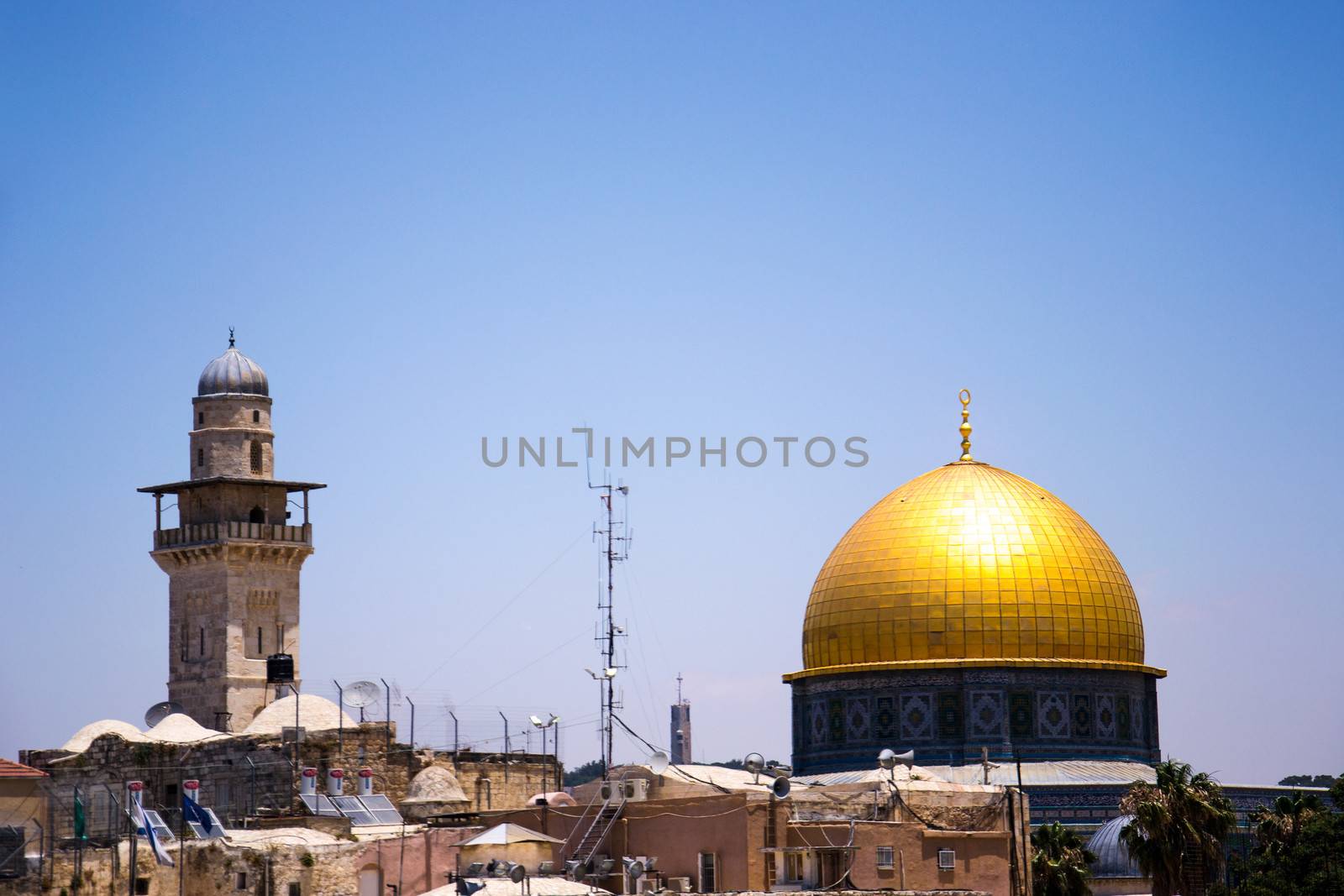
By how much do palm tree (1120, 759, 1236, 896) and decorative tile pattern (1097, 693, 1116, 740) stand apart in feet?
34.7

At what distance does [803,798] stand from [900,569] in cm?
1807

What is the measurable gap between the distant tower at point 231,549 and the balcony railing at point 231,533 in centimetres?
2

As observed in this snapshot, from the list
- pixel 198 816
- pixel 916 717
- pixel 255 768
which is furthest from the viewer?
pixel 916 717

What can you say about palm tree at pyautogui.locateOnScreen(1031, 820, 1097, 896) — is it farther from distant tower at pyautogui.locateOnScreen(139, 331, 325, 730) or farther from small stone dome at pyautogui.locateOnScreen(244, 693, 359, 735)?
distant tower at pyautogui.locateOnScreen(139, 331, 325, 730)

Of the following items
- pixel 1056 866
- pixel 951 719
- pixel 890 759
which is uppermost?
pixel 951 719

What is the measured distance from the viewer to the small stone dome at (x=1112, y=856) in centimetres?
5656

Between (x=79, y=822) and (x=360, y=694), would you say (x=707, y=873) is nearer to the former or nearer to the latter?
(x=79, y=822)

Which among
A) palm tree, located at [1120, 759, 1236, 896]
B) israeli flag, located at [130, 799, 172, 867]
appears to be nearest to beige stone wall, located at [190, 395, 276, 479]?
israeli flag, located at [130, 799, 172, 867]

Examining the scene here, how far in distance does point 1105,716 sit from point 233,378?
2214 cm

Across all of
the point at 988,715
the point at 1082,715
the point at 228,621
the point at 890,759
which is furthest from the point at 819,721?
the point at 890,759

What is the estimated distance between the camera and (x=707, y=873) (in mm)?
45375

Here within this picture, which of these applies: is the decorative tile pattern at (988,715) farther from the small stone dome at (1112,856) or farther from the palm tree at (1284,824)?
the palm tree at (1284,824)

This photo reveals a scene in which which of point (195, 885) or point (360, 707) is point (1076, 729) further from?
point (195, 885)

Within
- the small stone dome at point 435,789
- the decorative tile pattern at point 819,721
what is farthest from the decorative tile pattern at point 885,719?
the small stone dome at point 435,789
